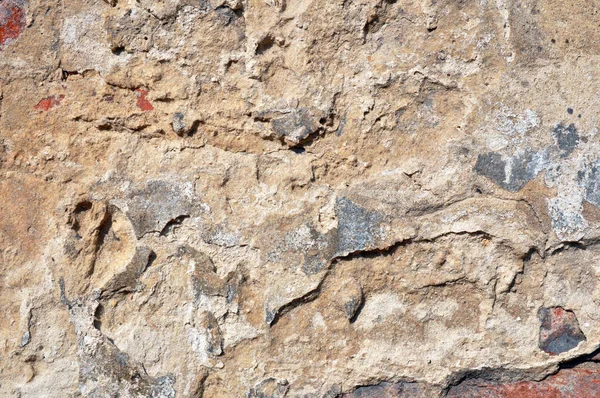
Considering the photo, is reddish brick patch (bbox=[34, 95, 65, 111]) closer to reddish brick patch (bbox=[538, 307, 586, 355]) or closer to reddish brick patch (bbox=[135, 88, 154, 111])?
reddish brick patch (bbox=[135, 88, 154, 111])

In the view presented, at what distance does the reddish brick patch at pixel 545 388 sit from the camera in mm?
1557

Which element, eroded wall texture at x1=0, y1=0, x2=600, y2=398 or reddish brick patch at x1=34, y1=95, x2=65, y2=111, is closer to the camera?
eroded wall texture at x1=0, y1=0, x2=600, y2=398

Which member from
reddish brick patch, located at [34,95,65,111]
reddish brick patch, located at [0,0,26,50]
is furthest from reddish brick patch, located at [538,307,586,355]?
reddish brick patch, located at [0,0,26,50]

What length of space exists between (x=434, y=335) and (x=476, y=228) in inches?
11.7

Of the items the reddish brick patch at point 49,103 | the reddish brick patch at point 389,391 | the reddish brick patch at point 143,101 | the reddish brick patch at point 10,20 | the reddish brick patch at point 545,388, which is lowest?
the reddish brick patch at point 389,391

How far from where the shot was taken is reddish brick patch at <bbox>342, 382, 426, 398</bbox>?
162 cm

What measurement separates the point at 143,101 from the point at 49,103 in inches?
9.8

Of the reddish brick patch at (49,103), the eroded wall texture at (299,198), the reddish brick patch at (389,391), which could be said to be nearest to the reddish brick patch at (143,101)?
the eroded wall texture at (299,198)

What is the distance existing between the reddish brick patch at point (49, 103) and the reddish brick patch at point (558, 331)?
1346 millimetres

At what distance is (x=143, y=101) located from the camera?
1667mm

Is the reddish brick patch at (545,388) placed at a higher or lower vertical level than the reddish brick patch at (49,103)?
lower

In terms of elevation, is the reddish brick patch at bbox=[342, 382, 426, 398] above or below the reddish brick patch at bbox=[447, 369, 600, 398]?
below

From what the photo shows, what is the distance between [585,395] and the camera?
155 centimetres

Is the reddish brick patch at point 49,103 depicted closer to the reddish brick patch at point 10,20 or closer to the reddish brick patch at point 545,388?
the reddish brick patch at point 10,20
